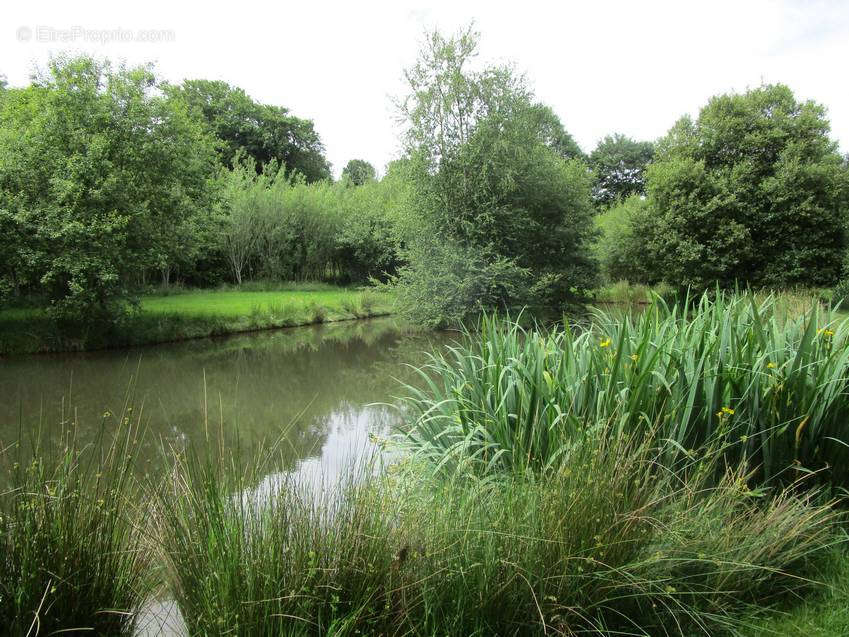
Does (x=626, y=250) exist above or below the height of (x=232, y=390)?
above

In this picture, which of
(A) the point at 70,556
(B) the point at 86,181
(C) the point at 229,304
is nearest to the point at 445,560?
(A) the point at 70,556

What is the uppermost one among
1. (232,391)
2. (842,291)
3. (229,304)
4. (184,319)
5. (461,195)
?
(461,195)

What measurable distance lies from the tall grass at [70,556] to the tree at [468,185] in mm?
14762

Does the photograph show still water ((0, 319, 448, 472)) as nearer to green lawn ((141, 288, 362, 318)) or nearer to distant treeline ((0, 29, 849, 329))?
green lawn ((141, 288, 362, 318))

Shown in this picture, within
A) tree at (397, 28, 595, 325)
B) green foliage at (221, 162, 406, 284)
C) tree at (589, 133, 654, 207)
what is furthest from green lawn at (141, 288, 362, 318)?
tree at (589, 133, 654, 207)

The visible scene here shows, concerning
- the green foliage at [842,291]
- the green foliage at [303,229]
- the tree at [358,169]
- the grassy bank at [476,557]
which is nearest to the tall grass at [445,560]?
the grassy bank at [476,557]

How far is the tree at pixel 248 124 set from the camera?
39.9 meters

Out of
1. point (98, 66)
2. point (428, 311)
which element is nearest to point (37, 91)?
point (98, 66)

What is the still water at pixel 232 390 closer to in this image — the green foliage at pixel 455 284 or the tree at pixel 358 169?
the green foliage at pixel 455 284

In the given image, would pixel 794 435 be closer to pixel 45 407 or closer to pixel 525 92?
pixel 45 407

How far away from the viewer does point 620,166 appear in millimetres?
49969

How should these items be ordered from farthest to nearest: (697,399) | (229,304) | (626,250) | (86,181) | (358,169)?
(358,169) < (626,250) < (229,304) < (86,181) < (697,399)

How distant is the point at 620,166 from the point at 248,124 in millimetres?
32852

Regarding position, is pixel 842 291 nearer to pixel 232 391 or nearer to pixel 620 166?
pixel 232 391
